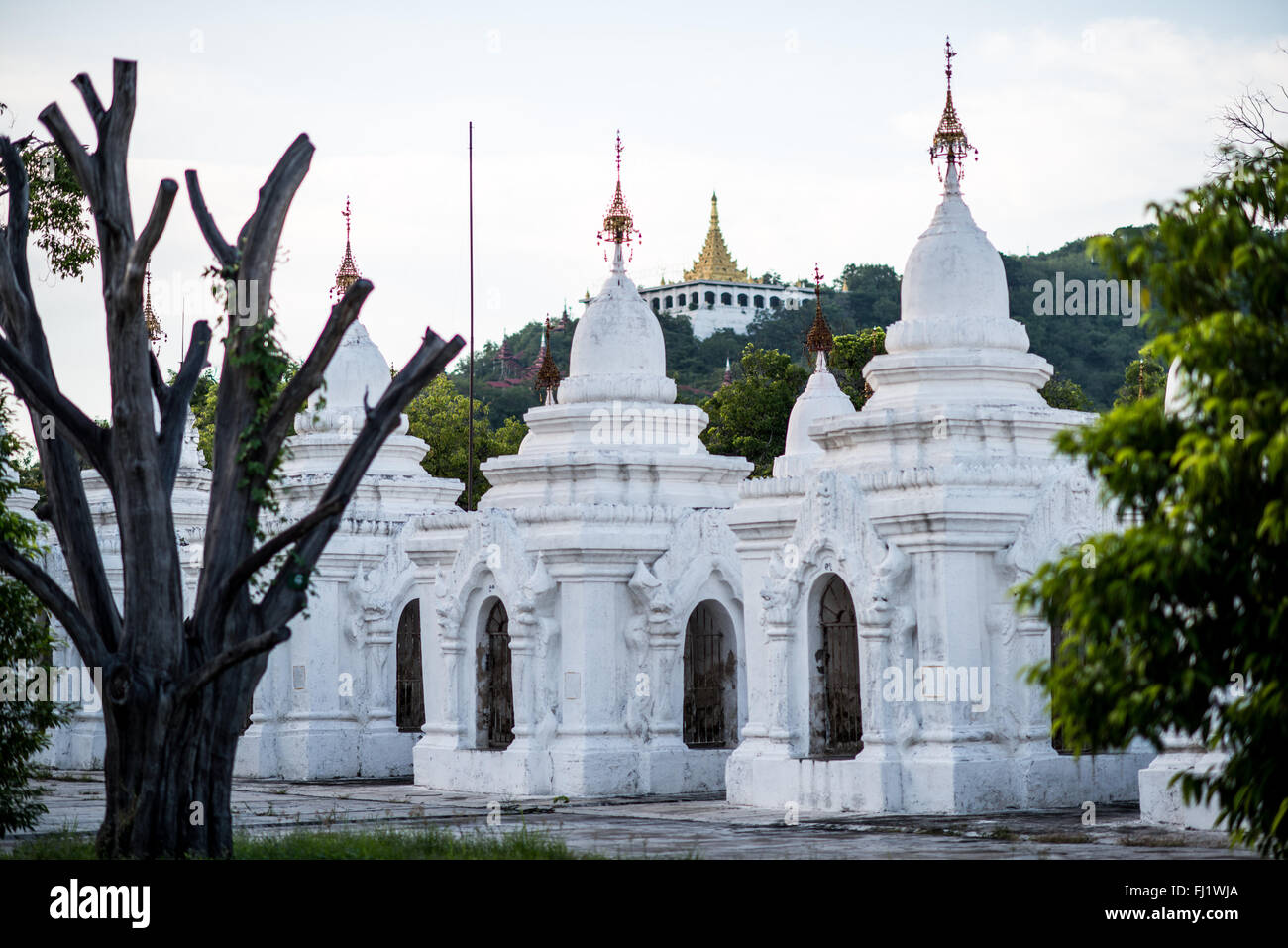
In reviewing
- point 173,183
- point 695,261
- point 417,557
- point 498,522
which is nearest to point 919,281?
→ point 498,522

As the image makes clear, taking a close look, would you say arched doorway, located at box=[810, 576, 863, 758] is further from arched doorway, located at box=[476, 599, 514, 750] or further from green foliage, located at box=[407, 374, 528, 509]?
green foliage, located at box=[407, 374, 528, 509]

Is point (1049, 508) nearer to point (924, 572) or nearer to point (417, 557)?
point (924, 572)

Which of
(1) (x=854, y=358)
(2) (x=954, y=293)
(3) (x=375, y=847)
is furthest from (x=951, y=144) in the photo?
(1) (x=854, y=358)

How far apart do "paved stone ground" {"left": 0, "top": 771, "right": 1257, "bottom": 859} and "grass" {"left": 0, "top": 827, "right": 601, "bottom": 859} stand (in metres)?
1.05

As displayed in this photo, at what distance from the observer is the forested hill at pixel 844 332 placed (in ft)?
191

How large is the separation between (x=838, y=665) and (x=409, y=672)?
914 cm

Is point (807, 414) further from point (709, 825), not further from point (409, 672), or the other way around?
point (709, 825)

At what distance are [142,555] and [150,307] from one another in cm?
2332

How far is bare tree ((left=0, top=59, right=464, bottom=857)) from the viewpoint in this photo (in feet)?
43.4

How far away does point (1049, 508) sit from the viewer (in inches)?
747

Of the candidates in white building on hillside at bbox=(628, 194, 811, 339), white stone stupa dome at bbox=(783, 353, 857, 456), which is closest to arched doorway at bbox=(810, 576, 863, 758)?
white stone stupa dome at bbox=(783, 353, 857, 456)

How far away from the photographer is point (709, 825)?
18.4m

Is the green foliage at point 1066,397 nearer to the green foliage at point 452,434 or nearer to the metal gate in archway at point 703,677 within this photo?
the green foliage at point 452,434
